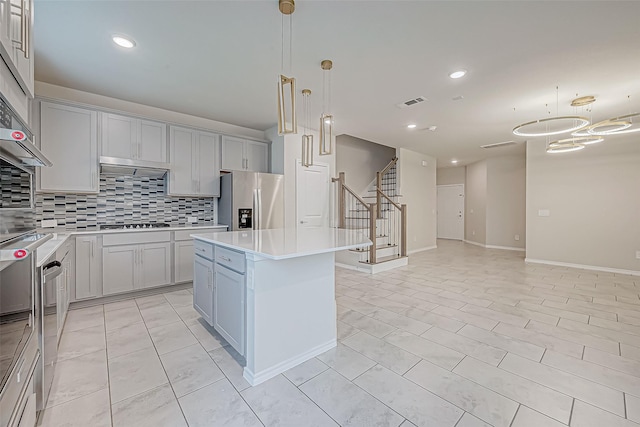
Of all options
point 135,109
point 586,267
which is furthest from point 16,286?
point 586,267

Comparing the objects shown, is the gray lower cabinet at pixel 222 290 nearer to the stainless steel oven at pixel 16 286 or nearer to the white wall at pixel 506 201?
the stainless steel oven at pixel 16 286

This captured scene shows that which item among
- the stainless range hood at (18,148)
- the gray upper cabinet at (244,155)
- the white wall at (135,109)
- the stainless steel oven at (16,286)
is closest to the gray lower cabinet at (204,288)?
the stainless steel oven at (16,286)

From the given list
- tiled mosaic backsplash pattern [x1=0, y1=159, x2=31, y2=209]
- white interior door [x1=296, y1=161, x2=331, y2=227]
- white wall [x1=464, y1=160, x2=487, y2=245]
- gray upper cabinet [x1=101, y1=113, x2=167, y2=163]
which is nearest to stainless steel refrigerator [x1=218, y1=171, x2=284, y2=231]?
white interior door [x1=296, y1=161, x2=331, y2=227]

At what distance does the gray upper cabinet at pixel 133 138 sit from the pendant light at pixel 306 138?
6.72 feet

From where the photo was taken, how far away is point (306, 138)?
3.08m

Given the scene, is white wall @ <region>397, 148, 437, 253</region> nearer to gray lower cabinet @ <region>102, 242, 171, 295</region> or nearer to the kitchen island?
the kitchen island

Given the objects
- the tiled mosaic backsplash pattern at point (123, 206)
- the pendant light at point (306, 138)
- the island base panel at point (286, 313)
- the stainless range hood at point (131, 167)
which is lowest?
the island base panel at point (286, 313)

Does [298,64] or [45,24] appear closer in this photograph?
[45,24]

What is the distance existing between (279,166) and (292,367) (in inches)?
140

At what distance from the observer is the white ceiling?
82.4 inches

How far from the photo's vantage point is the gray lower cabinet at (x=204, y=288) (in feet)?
8.17

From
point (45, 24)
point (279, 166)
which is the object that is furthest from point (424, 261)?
point (45, 24)

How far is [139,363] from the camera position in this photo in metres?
2.10

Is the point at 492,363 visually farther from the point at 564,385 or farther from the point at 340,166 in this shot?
the point at 340,166
